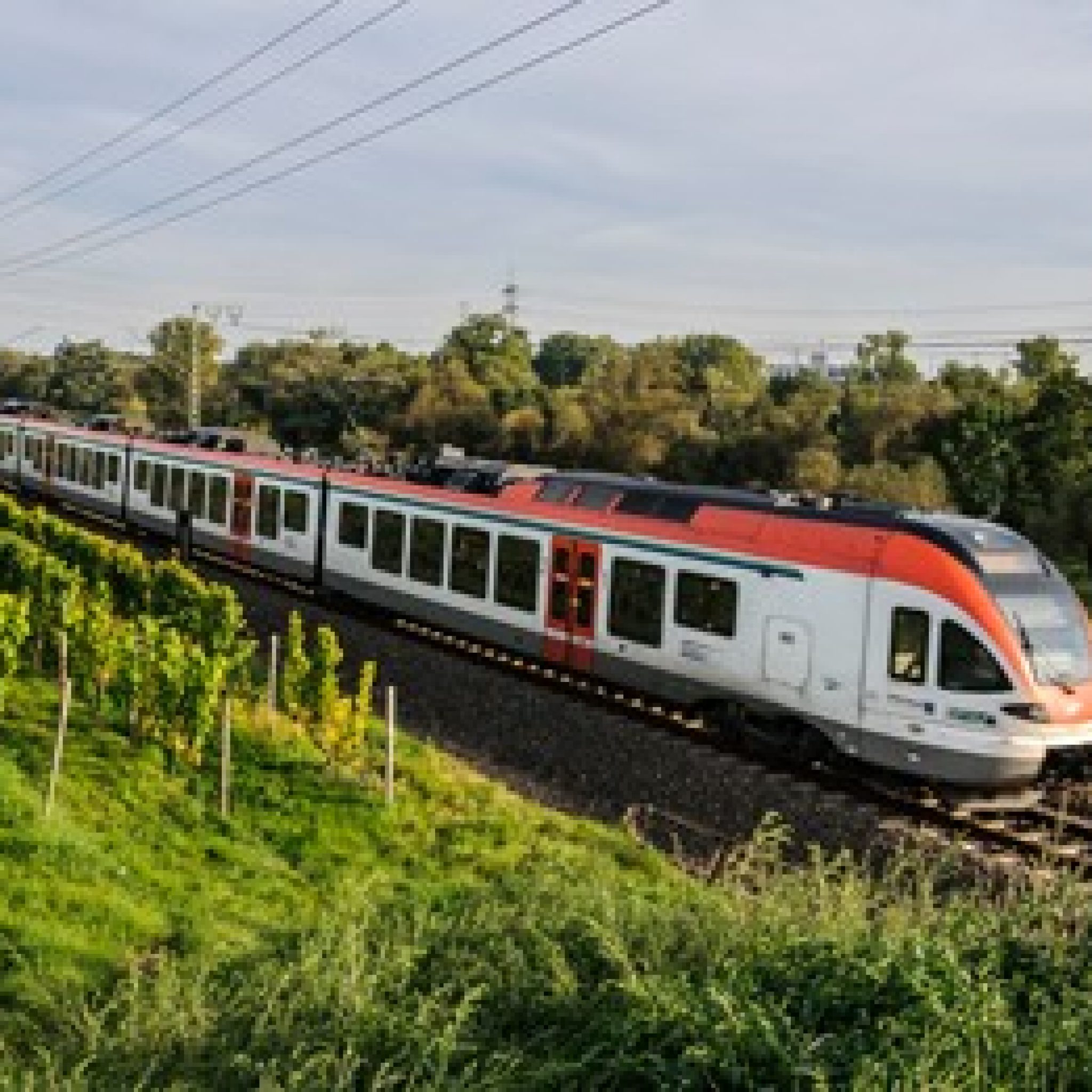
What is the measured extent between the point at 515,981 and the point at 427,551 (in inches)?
710

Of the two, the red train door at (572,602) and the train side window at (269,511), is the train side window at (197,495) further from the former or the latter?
the red train door at (572,602)

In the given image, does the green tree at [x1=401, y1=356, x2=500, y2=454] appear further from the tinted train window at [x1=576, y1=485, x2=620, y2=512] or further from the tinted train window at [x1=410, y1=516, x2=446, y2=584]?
the tinted train window at [x1=576, y1=485, x2=620, y2=512]

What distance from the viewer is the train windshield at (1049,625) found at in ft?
49.6

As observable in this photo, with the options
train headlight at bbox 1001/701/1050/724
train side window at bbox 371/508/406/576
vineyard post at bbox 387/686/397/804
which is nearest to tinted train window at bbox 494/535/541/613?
train side window at bbox 371/508/406/576

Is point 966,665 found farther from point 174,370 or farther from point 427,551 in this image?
point 174,370

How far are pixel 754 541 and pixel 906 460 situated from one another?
3397cm

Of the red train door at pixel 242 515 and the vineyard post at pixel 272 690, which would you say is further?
the red train door at pixel 242 515

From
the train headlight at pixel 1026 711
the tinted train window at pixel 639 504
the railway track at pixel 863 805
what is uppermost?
the tinted train window at pixel 639 504

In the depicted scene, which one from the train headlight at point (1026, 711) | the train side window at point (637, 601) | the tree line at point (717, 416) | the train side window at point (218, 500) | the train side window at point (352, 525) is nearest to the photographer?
the train headlight at point (1026, 711)

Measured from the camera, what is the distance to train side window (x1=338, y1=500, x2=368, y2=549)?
27219 mm

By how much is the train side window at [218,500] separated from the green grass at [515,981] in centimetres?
2143

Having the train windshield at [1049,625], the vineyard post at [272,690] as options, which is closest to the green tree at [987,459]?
the train windshield at [1049,625]

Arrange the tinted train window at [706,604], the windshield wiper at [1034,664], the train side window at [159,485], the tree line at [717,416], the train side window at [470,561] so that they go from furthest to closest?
the tree line at [717,416], the train side window at [159,485], the train side window at [470,561], the tinted train window at [706,604], the windshield wiper at [1034,664]

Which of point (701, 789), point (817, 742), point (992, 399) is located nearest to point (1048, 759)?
point (817, 742)
